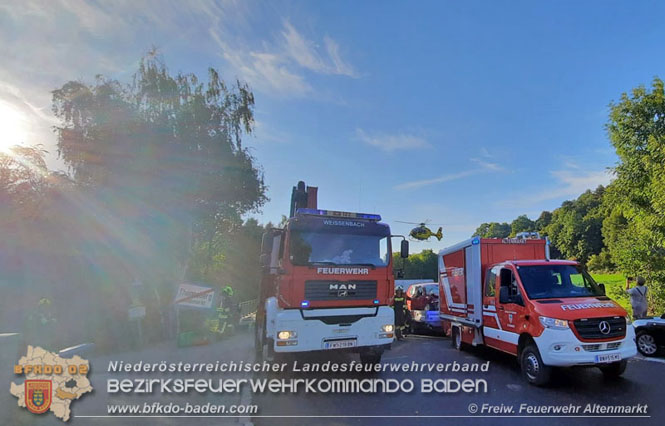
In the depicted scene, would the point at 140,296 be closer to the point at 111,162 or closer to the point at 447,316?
the point at 111,162

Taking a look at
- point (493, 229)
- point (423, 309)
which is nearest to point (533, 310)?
point (423, 309)

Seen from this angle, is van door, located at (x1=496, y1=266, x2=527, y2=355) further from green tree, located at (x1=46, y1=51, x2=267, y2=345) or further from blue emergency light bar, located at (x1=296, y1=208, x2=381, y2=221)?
green tree, located at (x1=46, y1=51, x2=267, y2=345)

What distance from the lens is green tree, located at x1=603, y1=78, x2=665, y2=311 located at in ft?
41.9

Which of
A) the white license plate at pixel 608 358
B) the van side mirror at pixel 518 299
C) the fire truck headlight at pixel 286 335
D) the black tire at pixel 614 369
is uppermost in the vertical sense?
the van side mirror at pixel 518 299

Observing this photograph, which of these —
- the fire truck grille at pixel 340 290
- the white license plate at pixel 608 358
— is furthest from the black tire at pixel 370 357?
the white license plate at pixel 608 358

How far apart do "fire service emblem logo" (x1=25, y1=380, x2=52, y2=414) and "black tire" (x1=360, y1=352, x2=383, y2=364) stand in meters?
5.01

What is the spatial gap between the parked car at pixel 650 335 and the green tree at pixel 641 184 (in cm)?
590

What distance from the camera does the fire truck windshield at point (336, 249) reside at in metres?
7.02

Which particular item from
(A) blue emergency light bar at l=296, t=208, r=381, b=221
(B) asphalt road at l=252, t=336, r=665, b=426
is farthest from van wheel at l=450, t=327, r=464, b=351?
(A) blue emergency light bar at l=296, t=208, r=381, b=221

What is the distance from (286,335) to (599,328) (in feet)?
17.0

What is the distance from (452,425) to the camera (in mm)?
4723

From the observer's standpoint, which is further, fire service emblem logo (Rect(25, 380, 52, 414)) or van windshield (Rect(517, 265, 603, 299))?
van windshield (Rect(517, 265, 603, 299))

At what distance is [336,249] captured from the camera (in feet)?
23.8

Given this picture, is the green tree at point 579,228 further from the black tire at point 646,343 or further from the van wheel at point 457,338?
the van wheel at point 457,338
